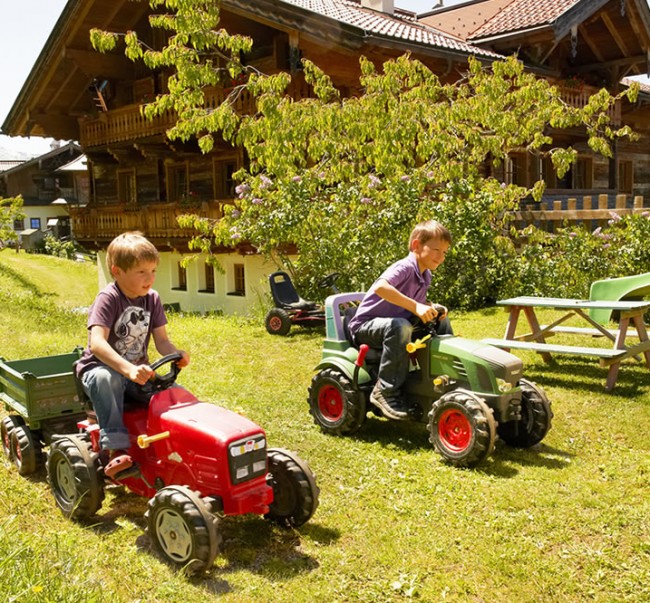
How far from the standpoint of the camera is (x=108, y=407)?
4.19 m

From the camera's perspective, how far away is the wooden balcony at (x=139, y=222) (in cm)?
1781

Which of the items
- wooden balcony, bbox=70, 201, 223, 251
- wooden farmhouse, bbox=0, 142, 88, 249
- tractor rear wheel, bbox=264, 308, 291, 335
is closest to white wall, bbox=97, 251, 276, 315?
wooden balcony, bbox=70, 201, 223, 251

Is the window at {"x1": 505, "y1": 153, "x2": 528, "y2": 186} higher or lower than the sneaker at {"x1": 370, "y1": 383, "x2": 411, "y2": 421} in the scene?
higher

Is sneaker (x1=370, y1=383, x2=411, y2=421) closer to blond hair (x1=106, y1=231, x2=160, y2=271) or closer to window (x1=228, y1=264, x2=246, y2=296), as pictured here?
blond hair (x1=106, y1=231, x2=160, y2=271)

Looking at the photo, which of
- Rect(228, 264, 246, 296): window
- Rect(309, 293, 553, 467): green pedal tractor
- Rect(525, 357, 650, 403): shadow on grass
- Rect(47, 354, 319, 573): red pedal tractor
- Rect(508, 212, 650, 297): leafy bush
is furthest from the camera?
Rect(228, 264, 246, 296): window

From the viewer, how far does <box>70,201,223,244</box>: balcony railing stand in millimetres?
17781

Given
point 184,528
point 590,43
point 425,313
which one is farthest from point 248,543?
point 590,43

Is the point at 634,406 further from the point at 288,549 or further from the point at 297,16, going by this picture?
the point at 297,16

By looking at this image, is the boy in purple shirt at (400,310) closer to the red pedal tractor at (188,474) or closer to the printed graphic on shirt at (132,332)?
the red pedal tractor at (188,474)

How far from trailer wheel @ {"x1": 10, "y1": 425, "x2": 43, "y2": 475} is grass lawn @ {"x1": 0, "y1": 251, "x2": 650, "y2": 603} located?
0.31 ft

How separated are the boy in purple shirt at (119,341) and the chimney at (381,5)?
66.5 ft

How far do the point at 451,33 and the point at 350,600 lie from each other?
807 inches

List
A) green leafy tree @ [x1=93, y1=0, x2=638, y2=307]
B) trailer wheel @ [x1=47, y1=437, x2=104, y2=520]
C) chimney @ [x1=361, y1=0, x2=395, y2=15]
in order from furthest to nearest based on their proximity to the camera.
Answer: chimney @ [x1=361, y1=0, x2=395, y2=15] → green leafy tree @ [x1=93, y1=0, x2=638, y2=307] → trailer wheel @ [x1=47, y1=437, x2=104, y2=520]

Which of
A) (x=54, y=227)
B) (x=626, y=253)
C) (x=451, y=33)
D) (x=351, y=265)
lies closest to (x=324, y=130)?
(x=351, y=265)
